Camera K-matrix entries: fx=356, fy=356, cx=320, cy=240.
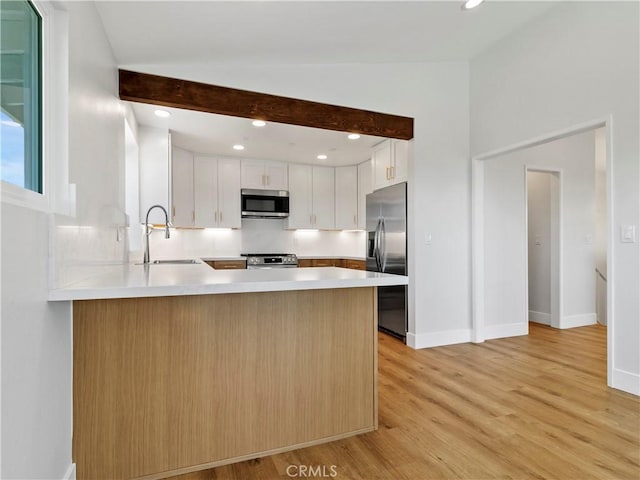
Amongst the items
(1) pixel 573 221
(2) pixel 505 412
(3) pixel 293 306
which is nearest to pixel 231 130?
(3) pixel 293 306

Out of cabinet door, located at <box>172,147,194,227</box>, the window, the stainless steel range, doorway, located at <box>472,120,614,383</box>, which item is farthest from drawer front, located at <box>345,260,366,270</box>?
the window

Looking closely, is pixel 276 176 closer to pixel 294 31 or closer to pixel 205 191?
pixel 205 191

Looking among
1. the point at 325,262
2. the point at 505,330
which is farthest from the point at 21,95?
the point at 325,262

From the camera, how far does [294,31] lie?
2.52 meters

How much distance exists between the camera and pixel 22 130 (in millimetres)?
1225

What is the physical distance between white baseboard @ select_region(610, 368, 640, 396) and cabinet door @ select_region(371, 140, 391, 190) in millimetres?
2699

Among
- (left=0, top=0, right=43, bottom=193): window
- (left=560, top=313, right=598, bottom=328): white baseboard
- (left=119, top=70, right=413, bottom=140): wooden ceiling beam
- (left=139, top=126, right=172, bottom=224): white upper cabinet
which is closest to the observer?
(left=0, top=0, right=43, bottom=193): window

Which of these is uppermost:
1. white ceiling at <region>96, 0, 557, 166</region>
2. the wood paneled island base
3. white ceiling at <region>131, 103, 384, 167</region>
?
white ceiling at <region>96, 0, 557, 166</region>

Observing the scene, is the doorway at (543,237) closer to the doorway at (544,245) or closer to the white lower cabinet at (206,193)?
the doorway at (544,245)

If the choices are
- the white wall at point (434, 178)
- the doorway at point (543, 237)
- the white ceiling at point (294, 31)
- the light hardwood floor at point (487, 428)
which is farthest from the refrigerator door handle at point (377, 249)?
the white ceiling at point (294, 31)

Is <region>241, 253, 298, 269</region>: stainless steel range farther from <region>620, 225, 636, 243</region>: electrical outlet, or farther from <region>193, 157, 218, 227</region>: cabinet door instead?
<region>620, 225, 636, 243</region>: electrical outlet

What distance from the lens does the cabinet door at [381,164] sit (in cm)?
419

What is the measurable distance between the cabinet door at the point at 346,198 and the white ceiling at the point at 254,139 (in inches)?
11.3

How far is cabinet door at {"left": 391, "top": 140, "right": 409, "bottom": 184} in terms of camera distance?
12.5 feet
